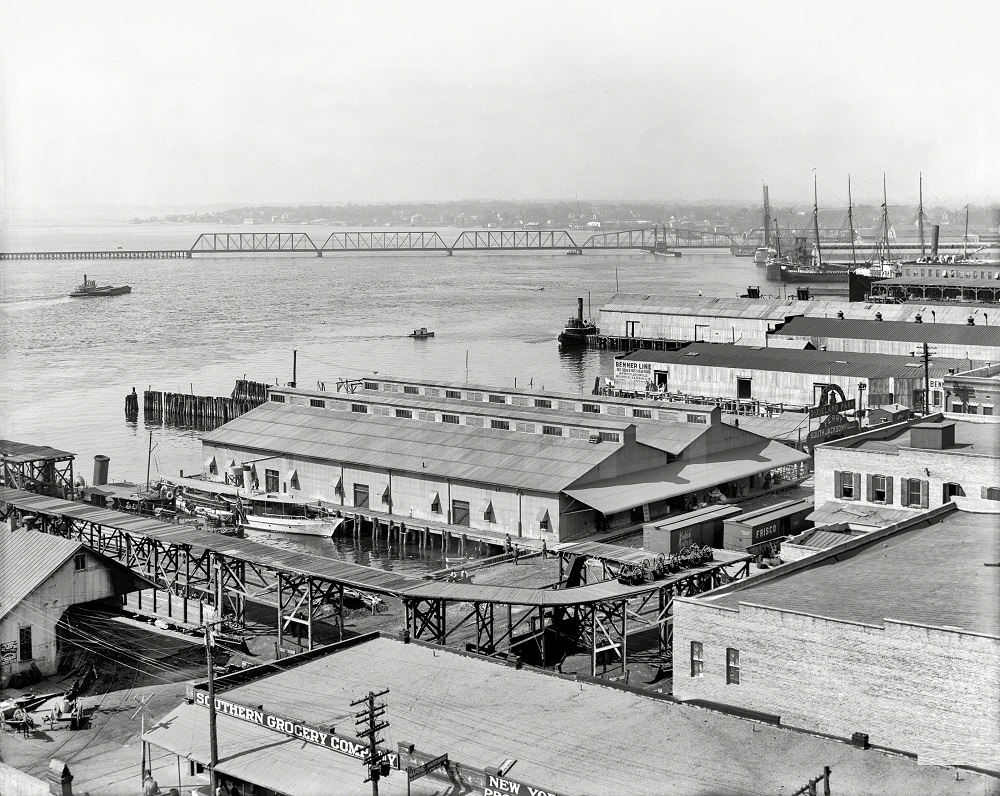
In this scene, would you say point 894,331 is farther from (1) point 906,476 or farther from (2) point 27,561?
(2) point 27,561

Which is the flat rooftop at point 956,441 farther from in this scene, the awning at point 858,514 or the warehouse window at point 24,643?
the warehouse window at point 24,643

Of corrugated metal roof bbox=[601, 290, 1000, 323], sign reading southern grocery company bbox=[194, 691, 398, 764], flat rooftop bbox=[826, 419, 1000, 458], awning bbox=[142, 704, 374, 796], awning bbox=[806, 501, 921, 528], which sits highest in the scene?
corrugated metal roof bbox=[601, 290, 1000, 323]

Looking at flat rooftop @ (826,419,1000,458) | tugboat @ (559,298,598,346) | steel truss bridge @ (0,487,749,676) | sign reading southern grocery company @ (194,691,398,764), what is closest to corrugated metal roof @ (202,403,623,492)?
flat rooftop @ (826,419,1000,458)

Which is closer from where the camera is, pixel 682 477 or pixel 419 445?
pixel 682 477

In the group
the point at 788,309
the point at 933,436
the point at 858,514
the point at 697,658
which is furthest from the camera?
the point at 788,309

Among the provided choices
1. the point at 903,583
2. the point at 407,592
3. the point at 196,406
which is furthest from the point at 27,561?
the point at 196,406

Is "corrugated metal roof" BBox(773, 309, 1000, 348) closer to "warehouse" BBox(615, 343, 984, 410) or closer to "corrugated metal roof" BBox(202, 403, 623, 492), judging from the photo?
"warehouse" BBox(615, 343, 984, 410)
